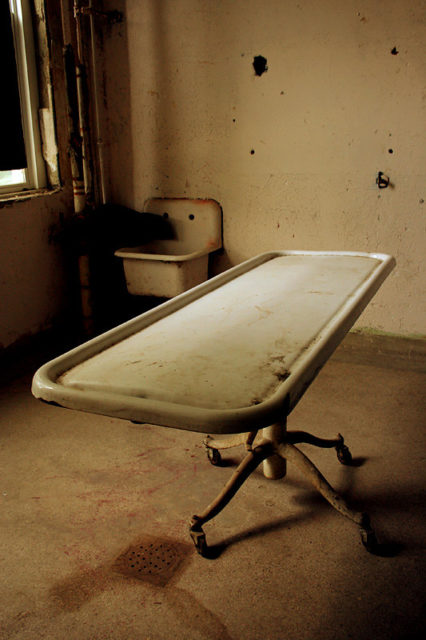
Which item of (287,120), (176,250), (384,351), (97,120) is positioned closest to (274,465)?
(384,351)

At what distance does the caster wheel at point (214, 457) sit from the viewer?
206 centimetres

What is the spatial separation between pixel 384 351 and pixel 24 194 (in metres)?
2.15

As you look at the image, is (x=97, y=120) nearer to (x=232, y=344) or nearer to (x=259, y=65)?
(x=259, y=65)

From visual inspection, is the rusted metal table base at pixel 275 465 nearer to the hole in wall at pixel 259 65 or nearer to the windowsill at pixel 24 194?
the windowsill at pixel 24 194

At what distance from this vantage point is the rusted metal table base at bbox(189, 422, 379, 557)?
63.8 inches

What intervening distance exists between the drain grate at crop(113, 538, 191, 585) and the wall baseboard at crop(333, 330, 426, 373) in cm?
170

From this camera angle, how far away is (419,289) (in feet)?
9.58

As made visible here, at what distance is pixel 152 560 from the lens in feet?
5.24

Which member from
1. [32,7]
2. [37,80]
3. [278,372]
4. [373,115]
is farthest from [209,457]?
[32,7]

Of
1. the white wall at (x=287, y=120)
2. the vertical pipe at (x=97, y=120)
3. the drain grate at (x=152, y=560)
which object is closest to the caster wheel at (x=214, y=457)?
the drain grate at (x=152, y=560)

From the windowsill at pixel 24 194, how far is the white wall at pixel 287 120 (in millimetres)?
503

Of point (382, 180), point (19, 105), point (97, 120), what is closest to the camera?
point (19, 105)

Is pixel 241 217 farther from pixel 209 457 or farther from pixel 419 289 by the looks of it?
pixel 209 457

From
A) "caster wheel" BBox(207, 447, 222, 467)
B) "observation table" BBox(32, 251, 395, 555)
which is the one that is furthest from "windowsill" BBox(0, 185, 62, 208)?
"caster wheel" BBox(207, 447, 222, 467)
